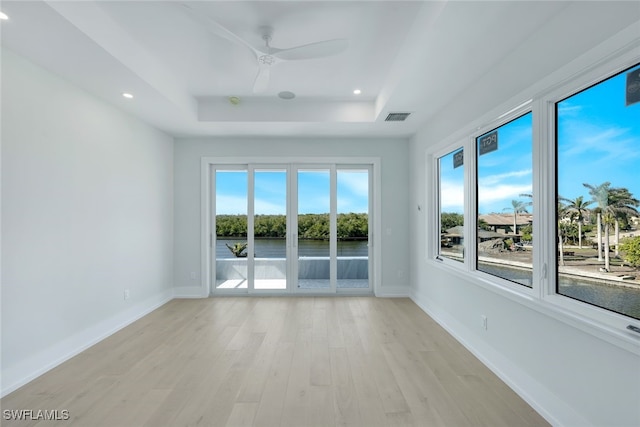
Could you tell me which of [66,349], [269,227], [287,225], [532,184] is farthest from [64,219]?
[532,184]

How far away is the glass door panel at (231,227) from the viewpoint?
5078 millimetres

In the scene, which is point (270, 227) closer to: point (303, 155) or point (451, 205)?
point (303, 155)

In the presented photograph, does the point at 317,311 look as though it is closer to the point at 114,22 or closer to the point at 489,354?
the point at 489,354

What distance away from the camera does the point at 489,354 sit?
263 cm

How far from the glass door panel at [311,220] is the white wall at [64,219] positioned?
2.26m

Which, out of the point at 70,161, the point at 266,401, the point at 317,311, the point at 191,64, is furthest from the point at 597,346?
the point at 70,161

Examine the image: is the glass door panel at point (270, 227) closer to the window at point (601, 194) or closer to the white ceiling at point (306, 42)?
the white ceiling at point (306, 42)

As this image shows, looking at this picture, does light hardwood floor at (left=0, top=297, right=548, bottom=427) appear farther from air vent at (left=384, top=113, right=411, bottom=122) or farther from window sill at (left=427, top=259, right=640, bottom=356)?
air vent at (left=384, top=113, right=411, bottom=122)

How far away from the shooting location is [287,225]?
502 centimetres

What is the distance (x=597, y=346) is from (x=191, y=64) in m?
3.98

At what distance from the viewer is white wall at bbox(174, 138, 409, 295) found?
4.90m

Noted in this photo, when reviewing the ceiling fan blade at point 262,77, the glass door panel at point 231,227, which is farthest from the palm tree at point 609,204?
the glass door panel at point 231,227

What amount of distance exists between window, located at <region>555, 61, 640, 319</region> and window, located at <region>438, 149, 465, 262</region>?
137 centimetres

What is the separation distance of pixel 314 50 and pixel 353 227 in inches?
125
